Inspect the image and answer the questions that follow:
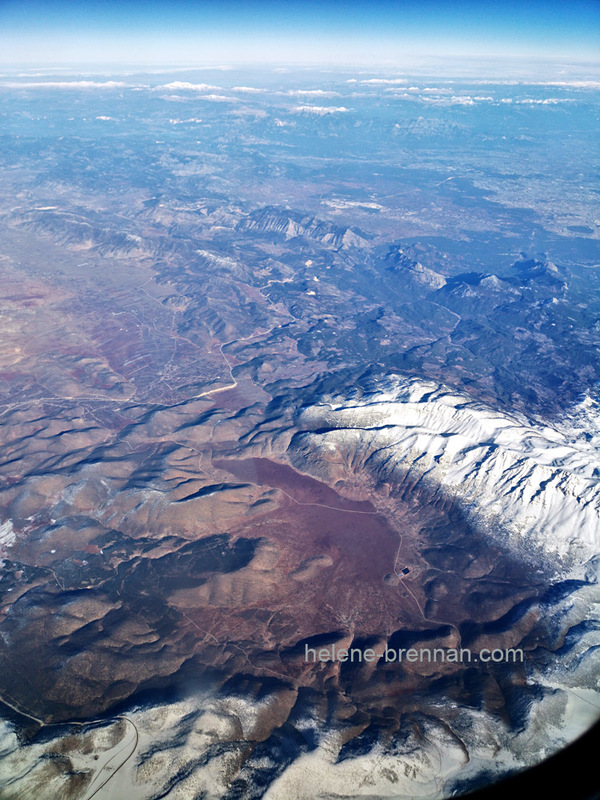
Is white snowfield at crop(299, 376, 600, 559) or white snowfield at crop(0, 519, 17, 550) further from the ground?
white snowfield at crop(299, 376, 600, 559)

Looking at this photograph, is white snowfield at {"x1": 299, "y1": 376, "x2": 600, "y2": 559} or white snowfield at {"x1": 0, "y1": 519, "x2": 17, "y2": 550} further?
white snowfield at {"x1": 299, "y1": 376, "x2": 600, "y2": 559}

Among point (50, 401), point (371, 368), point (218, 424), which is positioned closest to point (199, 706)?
point (218, 424)

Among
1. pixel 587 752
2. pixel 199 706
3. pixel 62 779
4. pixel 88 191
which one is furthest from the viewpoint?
pixel 88 191

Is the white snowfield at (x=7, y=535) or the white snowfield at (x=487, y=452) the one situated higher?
the white snowfield at (x=487, y=452)

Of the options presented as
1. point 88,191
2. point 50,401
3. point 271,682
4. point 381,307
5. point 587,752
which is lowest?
point 271,682

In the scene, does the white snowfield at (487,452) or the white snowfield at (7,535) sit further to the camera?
the white snowfield at (487,452)

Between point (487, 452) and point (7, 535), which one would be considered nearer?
point (7, 535)

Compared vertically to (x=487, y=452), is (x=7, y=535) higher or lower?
lower

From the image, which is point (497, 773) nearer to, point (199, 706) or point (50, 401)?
point (199, 706)
